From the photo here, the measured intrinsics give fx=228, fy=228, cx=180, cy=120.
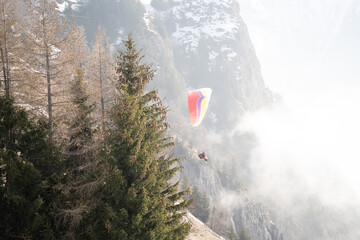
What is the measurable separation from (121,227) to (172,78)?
14481cm

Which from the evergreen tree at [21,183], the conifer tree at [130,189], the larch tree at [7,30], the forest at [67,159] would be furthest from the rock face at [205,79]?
the evergreen tree at [21,183]

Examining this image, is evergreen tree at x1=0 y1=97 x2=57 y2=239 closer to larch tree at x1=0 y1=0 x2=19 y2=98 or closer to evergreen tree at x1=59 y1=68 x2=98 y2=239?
evergreen tree at x1=59 y1=68 x2=98 y2=239

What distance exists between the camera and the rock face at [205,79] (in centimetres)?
9112

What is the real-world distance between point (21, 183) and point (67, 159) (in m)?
2.01

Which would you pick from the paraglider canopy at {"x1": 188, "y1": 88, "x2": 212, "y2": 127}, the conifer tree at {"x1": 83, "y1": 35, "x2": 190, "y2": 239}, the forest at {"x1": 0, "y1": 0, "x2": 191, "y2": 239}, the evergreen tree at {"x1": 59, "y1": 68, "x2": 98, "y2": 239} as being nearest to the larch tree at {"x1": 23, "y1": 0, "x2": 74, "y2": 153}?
the forest at {"x1": 0, "y1": 0, "x2": 191, "y2": 239}

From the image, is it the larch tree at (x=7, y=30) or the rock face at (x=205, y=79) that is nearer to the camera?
the larch tree at (x=7, y=30)

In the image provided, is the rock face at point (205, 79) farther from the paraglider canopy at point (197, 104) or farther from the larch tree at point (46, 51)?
the larch tree at point (46, 51)

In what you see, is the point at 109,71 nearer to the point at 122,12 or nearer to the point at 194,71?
the point at 122,12

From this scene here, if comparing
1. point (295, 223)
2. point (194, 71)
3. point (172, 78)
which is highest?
point (194, 71)

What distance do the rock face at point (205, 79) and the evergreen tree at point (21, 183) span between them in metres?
74.9

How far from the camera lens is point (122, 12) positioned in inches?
5561

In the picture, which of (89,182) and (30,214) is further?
(89,182)

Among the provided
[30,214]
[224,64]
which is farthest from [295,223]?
[30,214]

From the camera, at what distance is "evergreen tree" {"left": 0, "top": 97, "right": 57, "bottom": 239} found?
20.2 ft
